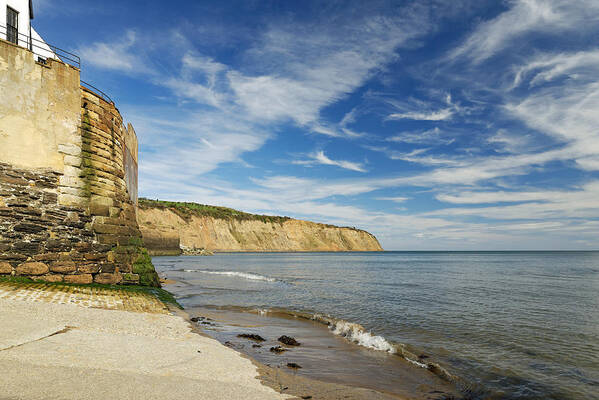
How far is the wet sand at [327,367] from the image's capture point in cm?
615

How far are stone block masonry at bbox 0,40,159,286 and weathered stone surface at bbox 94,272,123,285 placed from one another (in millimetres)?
33

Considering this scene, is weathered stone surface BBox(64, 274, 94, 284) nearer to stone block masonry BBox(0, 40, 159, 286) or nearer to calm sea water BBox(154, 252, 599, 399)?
stone block masonry BBox(0, 40, 159, 286)

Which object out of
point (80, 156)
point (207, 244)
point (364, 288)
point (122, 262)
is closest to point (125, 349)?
point (122, 262)

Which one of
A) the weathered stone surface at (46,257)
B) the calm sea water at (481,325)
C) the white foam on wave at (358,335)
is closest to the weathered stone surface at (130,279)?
the weathered stone surface at (46,257)

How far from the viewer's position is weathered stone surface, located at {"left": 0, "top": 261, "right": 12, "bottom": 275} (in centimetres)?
1044

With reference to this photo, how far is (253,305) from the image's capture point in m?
15.7

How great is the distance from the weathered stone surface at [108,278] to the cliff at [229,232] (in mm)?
51870

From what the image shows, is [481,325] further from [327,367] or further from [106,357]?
[106,357]

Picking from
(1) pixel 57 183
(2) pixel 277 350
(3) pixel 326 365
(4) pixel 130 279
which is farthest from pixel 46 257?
(3) pixel 326 365

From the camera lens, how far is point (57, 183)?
1205 centimetres

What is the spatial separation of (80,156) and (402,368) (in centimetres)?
1269

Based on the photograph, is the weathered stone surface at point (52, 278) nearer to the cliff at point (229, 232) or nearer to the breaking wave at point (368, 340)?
the breaking wave at point (368, 340)

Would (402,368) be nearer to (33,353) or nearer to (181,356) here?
(181,356)

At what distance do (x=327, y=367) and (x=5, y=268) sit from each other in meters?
10.1
